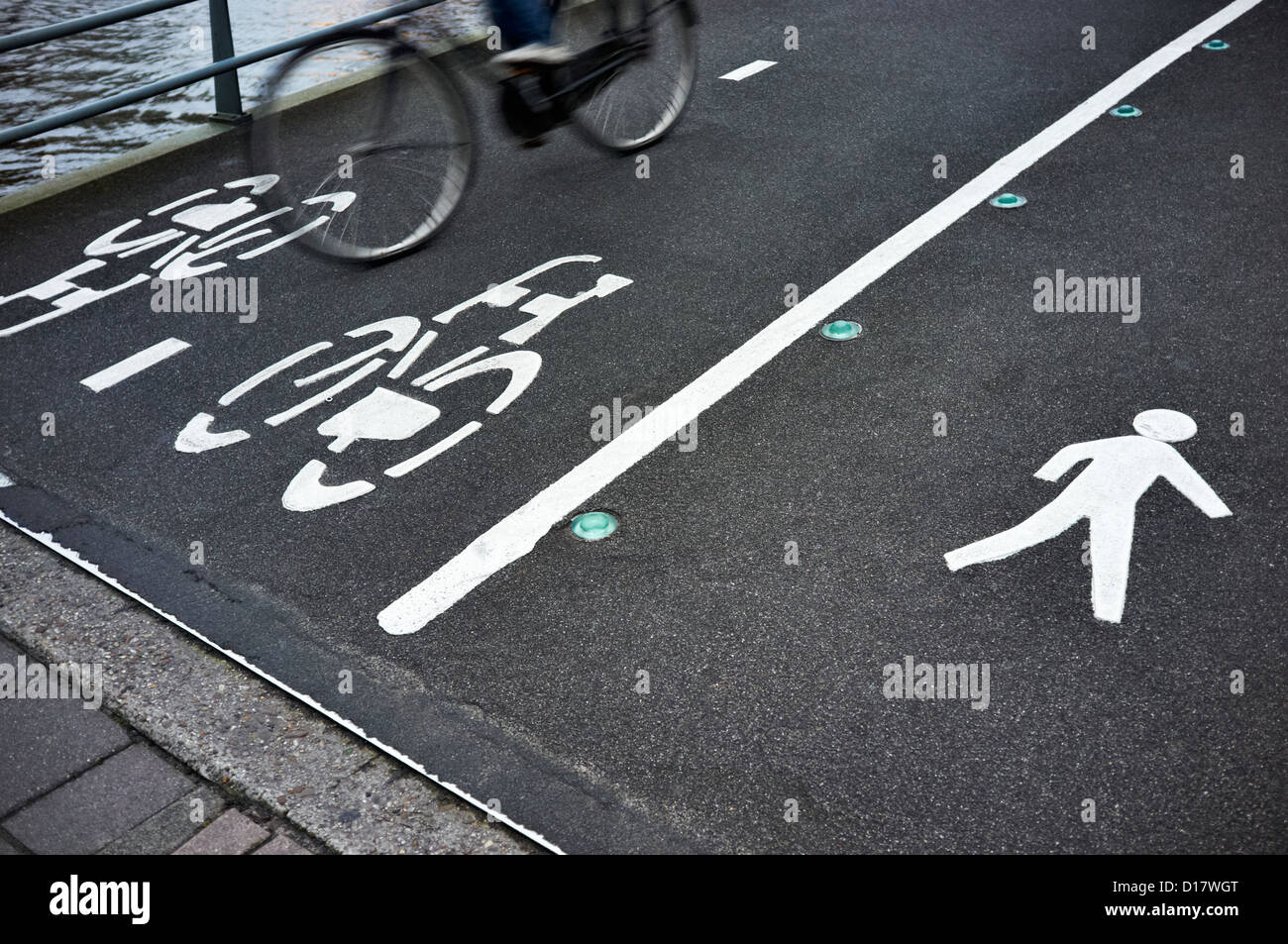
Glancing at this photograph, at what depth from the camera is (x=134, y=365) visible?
16.6ft

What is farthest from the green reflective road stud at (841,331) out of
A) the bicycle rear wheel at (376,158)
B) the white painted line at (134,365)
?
the white painted line at (134,365)

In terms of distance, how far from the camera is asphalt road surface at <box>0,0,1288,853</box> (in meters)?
3.06

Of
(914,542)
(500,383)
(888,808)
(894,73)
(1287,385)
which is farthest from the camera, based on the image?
(894,73)

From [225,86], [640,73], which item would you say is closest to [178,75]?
[225,86]

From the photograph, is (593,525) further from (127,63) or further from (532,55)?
(127,63)

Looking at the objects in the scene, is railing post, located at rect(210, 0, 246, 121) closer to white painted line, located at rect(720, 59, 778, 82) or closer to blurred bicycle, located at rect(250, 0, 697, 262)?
blurred bicycle, located at rect(250, 0, 697, 262)

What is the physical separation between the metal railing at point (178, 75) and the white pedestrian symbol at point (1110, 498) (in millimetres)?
3508

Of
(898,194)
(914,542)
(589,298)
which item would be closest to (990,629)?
(914,542)

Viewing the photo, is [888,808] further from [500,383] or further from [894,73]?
[894,73]

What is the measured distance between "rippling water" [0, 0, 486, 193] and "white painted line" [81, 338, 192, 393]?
2.76 meters

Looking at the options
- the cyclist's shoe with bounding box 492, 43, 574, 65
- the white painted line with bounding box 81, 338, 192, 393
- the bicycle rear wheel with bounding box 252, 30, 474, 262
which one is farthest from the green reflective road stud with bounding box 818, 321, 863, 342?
→ the white painted line with bounding box 81, 338, 192, 393

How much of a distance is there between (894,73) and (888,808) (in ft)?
20.6

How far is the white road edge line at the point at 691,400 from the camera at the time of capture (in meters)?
3.73

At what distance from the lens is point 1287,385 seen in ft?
14.6
